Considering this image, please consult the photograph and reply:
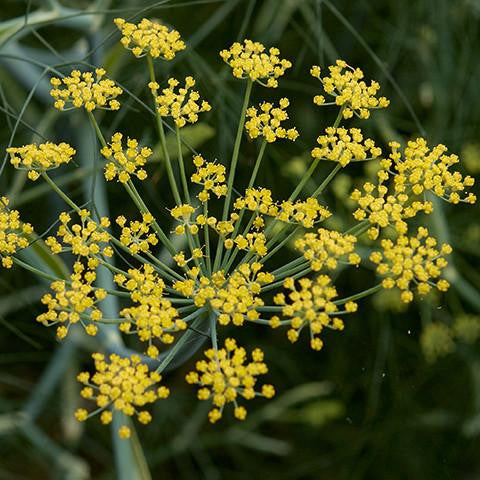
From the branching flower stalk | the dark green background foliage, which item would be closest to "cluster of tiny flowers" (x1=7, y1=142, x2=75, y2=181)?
the branching flower stalk

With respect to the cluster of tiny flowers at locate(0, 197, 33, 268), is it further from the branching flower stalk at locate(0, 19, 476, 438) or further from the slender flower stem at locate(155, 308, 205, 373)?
the slender flower stem at locate(155, 308, 205, 373)

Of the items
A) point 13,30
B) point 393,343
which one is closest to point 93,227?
point 13,30

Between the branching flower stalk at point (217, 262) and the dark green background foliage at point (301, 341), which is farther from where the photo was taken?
the dark green background foliage at point (301, 341)

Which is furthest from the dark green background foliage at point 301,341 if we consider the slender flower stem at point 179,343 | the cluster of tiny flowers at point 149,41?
the slender flower stem at point 179,343

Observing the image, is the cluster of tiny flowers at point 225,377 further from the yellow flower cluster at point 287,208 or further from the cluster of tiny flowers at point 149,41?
the cluster of tiny flowers at point 149,41

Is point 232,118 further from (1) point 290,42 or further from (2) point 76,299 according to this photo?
(2) point 76,299

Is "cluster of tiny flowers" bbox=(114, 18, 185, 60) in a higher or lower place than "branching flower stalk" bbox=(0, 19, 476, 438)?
higher

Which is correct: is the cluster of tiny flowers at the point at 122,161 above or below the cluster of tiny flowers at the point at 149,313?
above
